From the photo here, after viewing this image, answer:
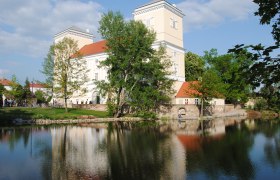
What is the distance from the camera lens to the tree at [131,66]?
120 ft

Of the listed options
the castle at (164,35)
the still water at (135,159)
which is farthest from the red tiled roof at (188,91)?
the still water at (135,159)

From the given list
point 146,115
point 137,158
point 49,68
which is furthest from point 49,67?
point 137,158

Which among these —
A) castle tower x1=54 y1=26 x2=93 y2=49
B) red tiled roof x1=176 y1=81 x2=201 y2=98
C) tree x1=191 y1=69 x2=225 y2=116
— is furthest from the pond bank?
castle tower x1=54 y1=26 x2=93 y2=49

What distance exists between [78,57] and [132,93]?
9.15 meters

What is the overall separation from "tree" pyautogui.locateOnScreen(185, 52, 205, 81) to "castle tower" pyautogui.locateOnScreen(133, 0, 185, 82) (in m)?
9.20

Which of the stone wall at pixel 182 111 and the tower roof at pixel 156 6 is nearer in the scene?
the stone wall at pixel 182 111

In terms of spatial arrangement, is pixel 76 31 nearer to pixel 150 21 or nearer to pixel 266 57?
pixel 150 21

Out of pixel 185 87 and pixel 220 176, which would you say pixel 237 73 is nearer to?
pixel 220 176

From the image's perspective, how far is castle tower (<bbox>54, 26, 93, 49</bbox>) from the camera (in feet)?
195

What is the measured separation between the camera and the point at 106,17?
36312mm

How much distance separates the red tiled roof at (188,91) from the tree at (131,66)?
12.3ft

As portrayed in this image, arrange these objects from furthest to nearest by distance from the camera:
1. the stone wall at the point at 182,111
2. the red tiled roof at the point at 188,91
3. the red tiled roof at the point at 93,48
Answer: the red tiled roof at the point at 93,48
the red tiled roof at the point at 188,91
the stone wall at the point at 182,111

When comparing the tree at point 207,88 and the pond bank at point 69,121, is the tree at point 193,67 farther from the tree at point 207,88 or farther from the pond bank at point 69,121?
the pond bank at point 69,121

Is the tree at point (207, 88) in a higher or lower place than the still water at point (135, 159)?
higher
